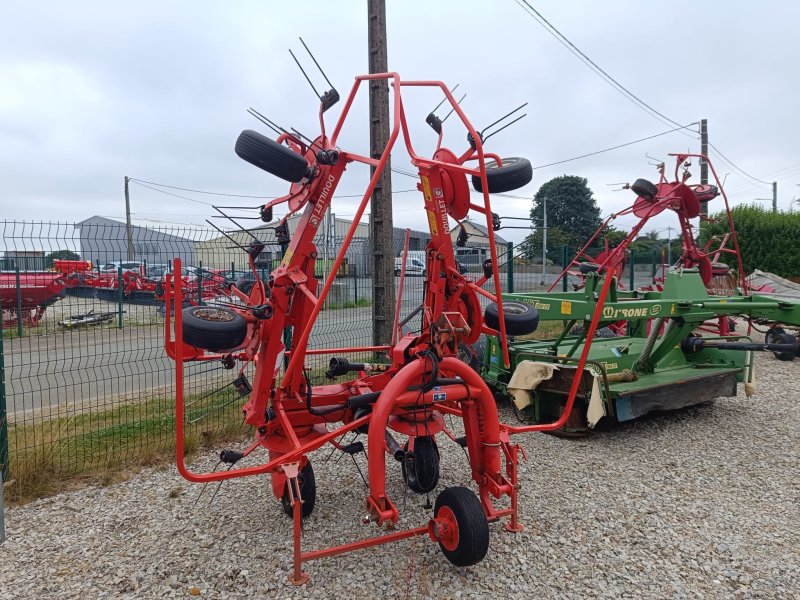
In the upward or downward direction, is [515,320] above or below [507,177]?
below

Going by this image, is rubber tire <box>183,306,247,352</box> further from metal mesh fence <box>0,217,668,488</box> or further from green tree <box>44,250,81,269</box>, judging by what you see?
green tree <box>44,250,81,269</box>

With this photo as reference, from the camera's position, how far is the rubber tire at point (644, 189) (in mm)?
8320

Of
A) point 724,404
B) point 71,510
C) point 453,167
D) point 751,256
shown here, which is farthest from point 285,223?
point 751,256

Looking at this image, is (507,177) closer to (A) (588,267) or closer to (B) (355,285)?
(B) (355,285)

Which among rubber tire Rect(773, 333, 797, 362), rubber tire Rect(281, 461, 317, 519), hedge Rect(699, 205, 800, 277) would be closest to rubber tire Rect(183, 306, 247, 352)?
rubber tire Rect(281, 461, 317, 519)

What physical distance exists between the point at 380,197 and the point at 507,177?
3.68 m

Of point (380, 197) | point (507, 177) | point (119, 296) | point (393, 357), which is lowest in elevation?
point (393, 357)

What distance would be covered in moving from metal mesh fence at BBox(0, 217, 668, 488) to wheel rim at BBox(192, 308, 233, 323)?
585mm

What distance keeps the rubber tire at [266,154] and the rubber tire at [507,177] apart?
3.64ft

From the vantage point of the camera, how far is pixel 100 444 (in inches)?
207

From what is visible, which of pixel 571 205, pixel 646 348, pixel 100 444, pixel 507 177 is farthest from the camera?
pixel 571 205

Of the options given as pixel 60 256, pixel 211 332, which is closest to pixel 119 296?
pixel 60 256

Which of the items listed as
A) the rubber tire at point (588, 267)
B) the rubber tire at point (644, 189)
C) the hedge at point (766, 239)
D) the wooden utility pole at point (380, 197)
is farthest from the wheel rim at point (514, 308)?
the hedge at point (766, 239)

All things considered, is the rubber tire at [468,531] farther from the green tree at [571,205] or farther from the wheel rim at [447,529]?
the green tree at [571,205]
